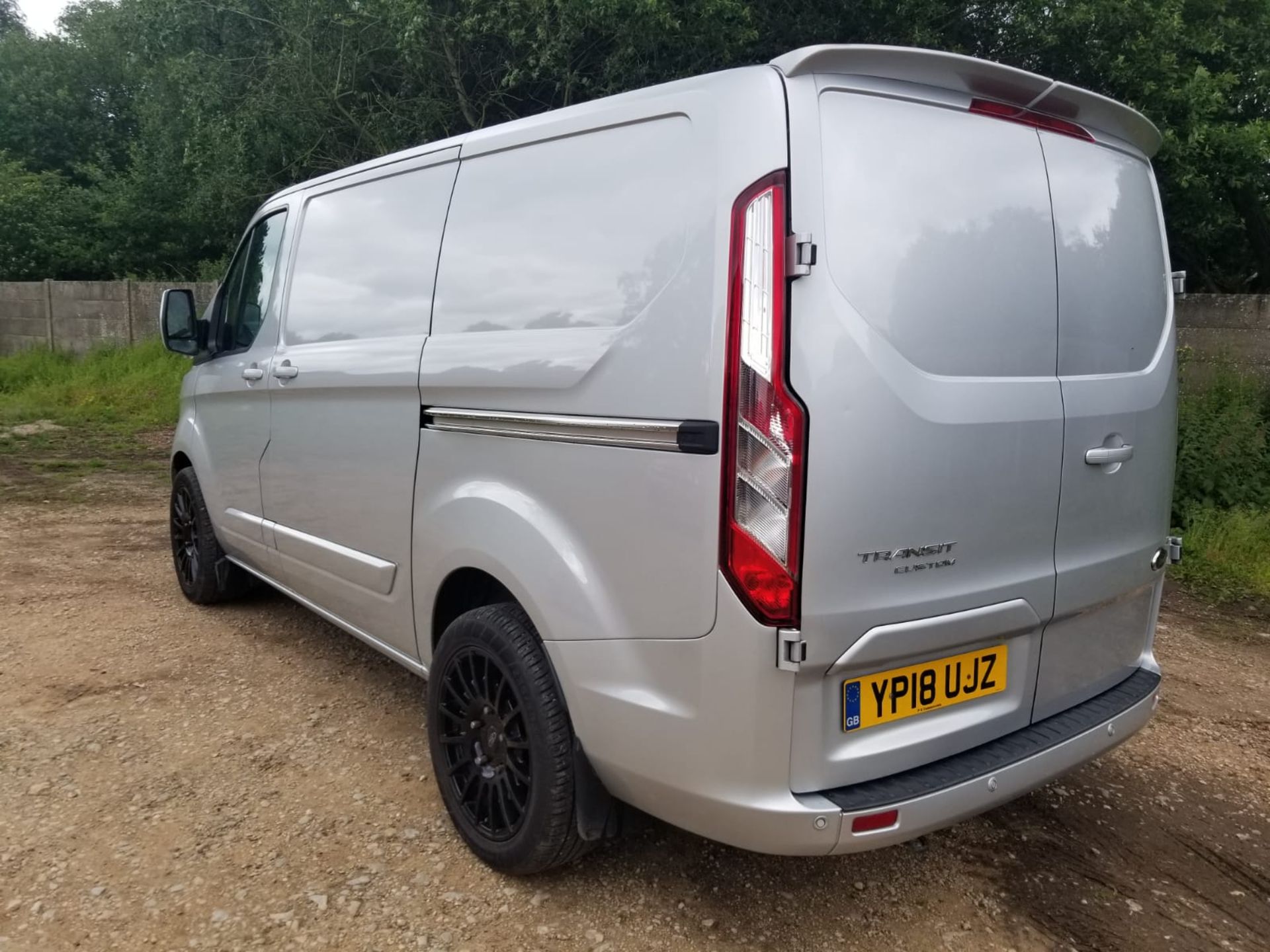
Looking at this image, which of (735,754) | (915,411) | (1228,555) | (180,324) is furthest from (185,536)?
(1228,555)

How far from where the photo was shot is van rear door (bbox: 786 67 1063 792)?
1983 mm

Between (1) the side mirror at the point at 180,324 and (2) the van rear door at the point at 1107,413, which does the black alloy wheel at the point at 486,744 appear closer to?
(2) the van rear door at the point at 1107,413

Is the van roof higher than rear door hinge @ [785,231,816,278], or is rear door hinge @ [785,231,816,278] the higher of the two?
the van roof

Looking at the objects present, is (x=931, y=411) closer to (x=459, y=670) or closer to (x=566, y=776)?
(x=566, y=776)

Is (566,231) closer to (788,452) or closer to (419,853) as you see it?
(788,452)

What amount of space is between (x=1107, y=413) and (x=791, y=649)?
3.53 ft

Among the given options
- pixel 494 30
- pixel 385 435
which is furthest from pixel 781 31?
pixel 385 435

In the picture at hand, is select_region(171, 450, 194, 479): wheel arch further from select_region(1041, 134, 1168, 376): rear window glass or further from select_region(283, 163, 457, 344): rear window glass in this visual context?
select_region(1041, 134, 1168, 376): rear window glass

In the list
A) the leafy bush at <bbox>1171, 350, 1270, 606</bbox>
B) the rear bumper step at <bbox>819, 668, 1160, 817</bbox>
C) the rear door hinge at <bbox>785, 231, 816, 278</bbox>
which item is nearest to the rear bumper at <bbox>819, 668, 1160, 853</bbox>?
the rear bumper step at <bbox>819, 668, 1160, 817</bbox>

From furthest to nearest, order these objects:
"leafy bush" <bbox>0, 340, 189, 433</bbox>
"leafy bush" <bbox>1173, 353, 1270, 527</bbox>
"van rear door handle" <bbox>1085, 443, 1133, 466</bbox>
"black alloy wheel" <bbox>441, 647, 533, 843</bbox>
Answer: "leafy bush" <bbox>0, 340, 189, 433</bbox> → "leafy bush" <bbox>1173, 353, 1270, 527</bbox> → "black alloy wheel" <bbox>441, 647, 533, 843</bbox> → "van rear door handle" <bbox>1085, 443, 1133, 466</bbox>

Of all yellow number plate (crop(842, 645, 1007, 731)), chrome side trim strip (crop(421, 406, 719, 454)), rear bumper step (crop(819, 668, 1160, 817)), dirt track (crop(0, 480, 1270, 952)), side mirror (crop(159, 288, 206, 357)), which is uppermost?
side mirror (crop(159, 288, 206, 357))

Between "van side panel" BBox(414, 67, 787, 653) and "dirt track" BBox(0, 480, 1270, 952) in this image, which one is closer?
"van side panel" BBox(414, 67, 787, 653)

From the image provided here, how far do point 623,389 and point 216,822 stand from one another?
1.85 metres

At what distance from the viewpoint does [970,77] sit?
2230mm
